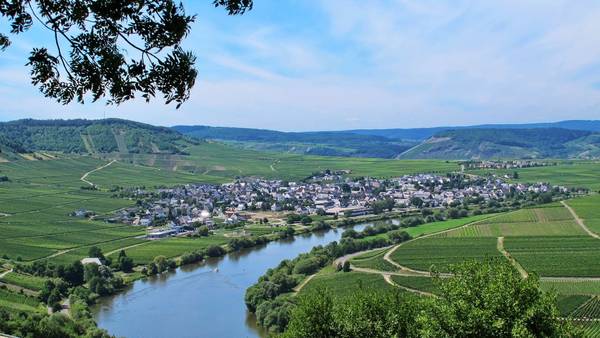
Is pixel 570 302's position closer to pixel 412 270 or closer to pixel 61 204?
pixel 412 270

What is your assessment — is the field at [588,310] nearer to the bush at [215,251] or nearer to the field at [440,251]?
the field at [440,251]

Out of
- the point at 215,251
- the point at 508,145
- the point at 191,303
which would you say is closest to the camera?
the point at 191,303

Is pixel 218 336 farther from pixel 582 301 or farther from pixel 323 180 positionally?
pixel 323 180

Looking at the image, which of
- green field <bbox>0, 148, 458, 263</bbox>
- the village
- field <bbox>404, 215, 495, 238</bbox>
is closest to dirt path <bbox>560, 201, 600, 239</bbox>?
field <bbox>404, 215, 495, 238</bbox>

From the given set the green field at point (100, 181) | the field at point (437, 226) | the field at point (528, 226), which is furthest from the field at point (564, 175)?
the field at point (437, 226)

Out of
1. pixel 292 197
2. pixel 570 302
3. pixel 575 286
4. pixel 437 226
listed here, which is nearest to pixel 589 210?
pixel 437 226

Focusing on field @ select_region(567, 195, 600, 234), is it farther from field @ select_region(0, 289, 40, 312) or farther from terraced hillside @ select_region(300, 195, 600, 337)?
field @ select_region(0, 289, 40, 312)

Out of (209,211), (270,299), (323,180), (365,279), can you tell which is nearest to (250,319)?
(270,299)
